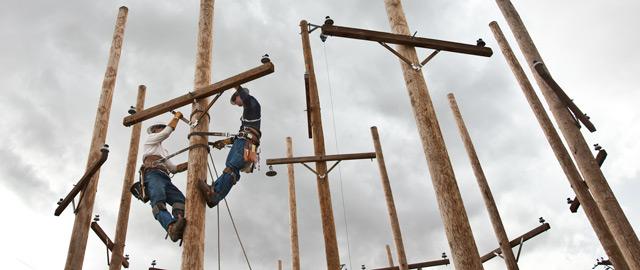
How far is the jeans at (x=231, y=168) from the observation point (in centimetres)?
417

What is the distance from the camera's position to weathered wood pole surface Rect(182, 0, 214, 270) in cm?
356

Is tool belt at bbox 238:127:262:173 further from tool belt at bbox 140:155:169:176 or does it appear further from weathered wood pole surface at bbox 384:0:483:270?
weathered wood pole surface at bbox 384:0:483:270

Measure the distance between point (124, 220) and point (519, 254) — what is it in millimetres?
7932

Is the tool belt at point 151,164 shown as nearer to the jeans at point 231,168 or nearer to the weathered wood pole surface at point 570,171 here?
the jeans at point 231,168

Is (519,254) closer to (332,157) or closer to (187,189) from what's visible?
(332,157)

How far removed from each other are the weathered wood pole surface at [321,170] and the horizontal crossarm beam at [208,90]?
3054 millimetres

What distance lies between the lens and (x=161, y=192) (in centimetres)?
456

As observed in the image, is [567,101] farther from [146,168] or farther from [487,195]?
[146,168]

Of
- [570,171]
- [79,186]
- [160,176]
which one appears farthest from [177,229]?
[570,171]

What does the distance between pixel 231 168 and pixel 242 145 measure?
0.34 m

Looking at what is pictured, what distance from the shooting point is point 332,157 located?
727cm

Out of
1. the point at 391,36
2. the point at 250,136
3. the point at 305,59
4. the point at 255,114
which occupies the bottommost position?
the point at 250,136

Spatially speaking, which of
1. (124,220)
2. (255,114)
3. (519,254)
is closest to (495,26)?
(519,254)

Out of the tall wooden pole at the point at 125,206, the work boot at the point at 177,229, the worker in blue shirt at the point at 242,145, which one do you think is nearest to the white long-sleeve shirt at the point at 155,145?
the worker in blue shirt at the point at 242,145
